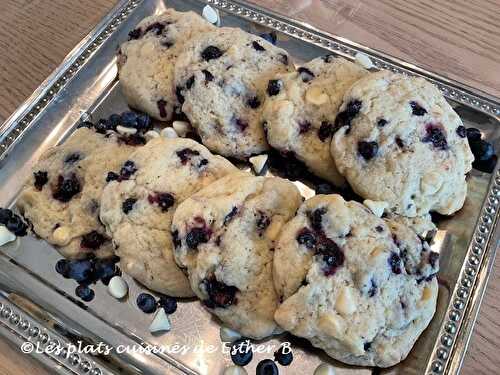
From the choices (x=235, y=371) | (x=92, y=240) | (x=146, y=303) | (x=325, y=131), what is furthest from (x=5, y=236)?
(x=325, y=131)

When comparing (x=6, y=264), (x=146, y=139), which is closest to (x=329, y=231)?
(x=146, y=139)

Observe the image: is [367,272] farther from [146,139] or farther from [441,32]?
[441,32]

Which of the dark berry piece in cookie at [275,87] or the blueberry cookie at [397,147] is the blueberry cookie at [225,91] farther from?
the blueberry cookie at [397,147]

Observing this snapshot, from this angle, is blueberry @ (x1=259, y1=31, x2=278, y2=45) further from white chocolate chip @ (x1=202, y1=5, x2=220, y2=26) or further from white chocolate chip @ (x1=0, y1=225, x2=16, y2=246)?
white chocolate chip @ (x1=0, y1=225, x2=16, y2=246)

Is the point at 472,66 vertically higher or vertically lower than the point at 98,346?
higher

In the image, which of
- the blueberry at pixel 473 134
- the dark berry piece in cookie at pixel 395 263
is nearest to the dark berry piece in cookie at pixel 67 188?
the dark berry piece in cookie at pixel 395 263

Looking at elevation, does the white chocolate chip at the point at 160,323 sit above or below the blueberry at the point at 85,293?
above
